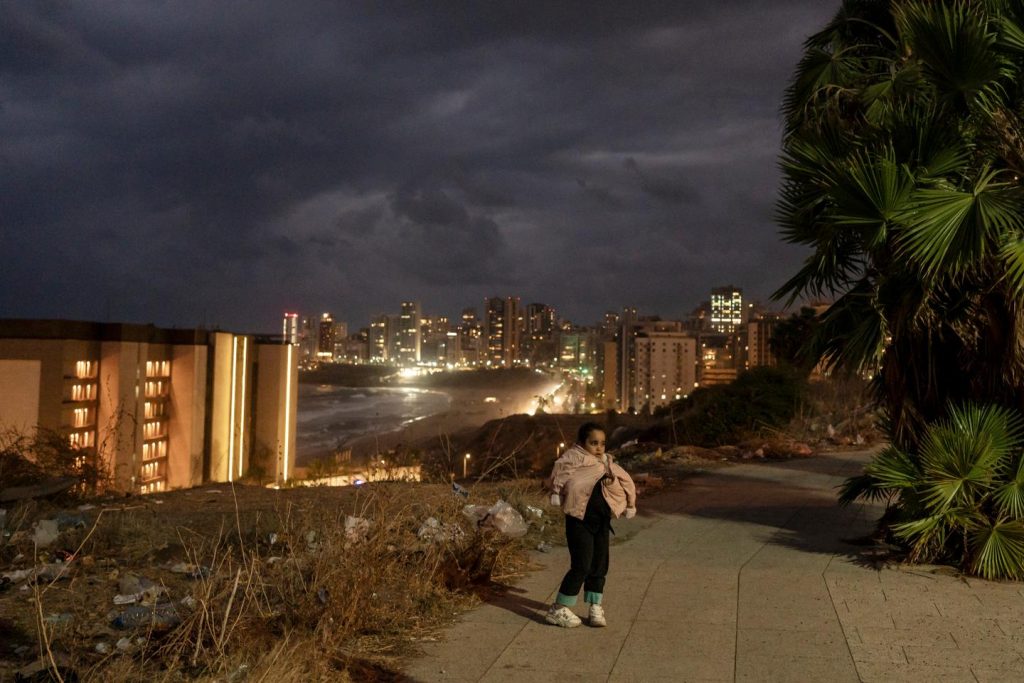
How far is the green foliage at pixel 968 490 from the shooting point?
6.95 m

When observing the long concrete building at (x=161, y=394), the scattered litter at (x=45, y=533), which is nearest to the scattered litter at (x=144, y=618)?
the scattered litter at (x=45, y=533)

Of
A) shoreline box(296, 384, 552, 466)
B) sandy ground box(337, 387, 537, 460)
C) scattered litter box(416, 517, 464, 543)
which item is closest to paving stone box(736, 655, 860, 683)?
scattered litter box(416, 517, 464, 543)

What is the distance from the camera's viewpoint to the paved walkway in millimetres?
5031

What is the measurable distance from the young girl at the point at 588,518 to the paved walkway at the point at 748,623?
0.15m

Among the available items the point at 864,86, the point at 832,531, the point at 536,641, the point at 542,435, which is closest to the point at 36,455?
the point at 536,641

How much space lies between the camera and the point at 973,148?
740 cm

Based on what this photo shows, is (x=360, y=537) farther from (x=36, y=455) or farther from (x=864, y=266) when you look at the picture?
(x=36, y=455)

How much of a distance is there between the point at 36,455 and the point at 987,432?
12.1m

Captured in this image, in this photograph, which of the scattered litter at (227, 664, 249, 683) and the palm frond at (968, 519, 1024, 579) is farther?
the palm frond at (968, 519, 1024, 579)

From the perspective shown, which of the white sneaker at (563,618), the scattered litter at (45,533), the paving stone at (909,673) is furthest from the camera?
the scattered litter at (45,533)

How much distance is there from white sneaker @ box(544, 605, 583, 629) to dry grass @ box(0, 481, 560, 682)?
0.75 metres

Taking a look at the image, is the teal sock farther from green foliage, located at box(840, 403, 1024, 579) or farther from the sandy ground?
the sandy ground

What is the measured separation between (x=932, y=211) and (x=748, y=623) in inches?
138

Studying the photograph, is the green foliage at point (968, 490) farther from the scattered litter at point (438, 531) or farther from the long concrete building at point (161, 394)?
the long concrete building at point (161, 394)
